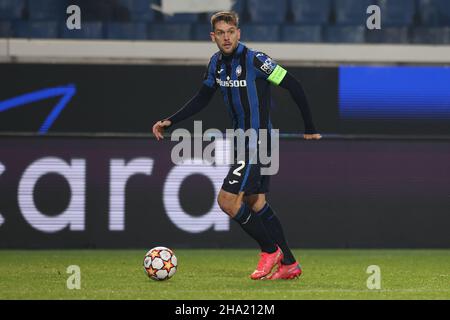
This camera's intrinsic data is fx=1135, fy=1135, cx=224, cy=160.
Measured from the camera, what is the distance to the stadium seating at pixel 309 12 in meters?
15.1

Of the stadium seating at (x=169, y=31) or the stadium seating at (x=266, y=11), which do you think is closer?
the stadium seating at (x=169, y=31)

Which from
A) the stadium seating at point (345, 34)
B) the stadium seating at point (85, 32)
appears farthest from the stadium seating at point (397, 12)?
the stadium seating at point (85, 32)

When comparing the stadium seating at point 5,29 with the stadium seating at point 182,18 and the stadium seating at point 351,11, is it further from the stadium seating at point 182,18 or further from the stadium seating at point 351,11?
the stadium seating at point 351,11

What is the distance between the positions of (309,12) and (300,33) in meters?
0.35

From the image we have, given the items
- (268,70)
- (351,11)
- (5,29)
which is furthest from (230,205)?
(351,11)

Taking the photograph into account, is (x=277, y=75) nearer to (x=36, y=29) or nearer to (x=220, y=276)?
(x=220, y=276)

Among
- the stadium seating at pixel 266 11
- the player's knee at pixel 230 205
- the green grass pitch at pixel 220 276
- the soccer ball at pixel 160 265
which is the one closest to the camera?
the green grass pitch at pixel 220 276

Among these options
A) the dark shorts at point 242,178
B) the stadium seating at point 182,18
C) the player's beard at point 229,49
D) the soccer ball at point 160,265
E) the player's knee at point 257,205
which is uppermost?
the stadium seating at point 182,18

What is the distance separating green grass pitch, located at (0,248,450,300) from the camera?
25.6ft

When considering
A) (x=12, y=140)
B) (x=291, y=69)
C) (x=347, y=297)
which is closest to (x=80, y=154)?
(x=12, y=140)

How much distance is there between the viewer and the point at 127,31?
14.8 meters

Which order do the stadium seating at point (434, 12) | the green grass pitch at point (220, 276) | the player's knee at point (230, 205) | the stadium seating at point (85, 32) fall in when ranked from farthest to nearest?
1. the stadium seating at point (434, 12)
2. the stadium seating at point (85, 32)
3. the player's knee at point (230, 205)
4. the green grass pitch at point (220, 276)

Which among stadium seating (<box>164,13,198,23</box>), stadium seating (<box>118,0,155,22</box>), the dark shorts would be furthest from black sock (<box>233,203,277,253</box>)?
stadium seating (<box>118,0,155,22</box>)

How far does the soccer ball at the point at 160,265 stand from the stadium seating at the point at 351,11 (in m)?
7.17
